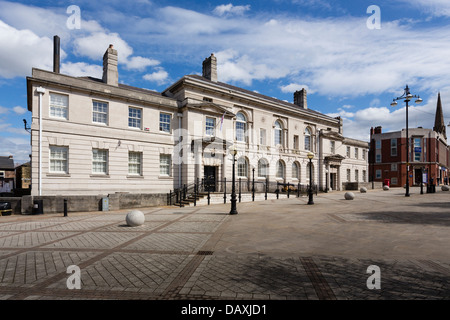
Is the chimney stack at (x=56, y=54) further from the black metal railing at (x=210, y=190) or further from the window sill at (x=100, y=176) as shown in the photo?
the black metal railing at (x=210, y=190)

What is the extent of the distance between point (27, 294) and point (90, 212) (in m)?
13.6

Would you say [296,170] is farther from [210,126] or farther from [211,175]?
[210,126]

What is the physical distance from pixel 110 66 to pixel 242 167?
54.7ft

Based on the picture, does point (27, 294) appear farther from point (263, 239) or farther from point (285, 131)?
point (285, 131)

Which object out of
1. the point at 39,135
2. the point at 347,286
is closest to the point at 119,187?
the point at 39,135

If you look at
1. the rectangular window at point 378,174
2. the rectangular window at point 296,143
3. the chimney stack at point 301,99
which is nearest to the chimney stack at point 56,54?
the rectangular window at point 296,143

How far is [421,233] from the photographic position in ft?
26.1

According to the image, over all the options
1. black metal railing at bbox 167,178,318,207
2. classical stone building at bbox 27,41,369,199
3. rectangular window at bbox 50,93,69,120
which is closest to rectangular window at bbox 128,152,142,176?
classical stone building at bbox 27,41,369,199

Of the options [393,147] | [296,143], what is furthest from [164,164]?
[393,147]

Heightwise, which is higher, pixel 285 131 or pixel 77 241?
pixel 285 131

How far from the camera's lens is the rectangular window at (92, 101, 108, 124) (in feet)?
64.5

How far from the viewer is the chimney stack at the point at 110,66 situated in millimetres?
21125
